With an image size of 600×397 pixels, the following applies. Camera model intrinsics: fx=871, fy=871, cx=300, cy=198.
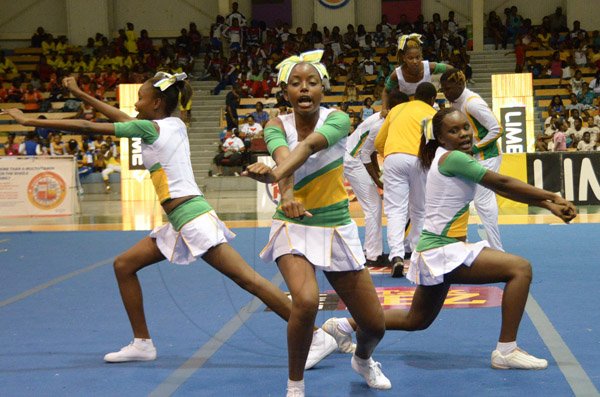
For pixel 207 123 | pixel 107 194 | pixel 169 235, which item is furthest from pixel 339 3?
pixel 169 235

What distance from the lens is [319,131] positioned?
4191 millimetres

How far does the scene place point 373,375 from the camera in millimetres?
4535

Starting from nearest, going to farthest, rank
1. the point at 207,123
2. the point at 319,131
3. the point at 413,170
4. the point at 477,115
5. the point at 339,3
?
the point at 319,131
the point at 477,115
the point at 413,170
the point at 207,123
the point at 339,3

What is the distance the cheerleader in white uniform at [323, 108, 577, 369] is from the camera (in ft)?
15.6

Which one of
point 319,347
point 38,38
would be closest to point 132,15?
point 38,38

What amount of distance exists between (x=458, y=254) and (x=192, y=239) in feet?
4.97

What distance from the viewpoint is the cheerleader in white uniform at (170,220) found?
495 centimetres

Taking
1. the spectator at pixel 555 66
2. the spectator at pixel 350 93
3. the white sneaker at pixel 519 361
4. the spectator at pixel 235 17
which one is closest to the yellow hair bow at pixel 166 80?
the white sneaker at pixel 519 361

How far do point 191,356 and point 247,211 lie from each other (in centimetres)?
1050

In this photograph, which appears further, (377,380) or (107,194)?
(107,194)

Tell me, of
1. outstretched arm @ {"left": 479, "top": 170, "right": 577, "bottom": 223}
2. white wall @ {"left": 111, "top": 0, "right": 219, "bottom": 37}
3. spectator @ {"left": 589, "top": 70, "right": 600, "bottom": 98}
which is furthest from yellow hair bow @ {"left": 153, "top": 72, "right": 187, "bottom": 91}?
white wall @ {"left": 111, "top": 0, "right": 219, "bottom": 37}

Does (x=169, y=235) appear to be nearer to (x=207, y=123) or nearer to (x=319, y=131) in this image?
(x=319, y=131)

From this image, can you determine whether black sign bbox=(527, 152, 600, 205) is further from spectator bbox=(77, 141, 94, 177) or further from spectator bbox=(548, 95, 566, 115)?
spectator bbox=(77, 141, 94, 177)

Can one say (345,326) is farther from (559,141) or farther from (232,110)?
(232,110)
